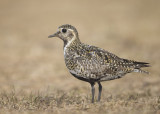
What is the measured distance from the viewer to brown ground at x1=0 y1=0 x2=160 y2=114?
8734 mm

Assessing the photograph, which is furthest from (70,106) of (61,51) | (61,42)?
(61,42)

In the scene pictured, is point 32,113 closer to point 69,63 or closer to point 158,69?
point 69,63

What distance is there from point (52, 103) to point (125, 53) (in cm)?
865

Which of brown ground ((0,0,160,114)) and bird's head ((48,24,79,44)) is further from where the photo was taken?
bird's head ((48,24,79,44))

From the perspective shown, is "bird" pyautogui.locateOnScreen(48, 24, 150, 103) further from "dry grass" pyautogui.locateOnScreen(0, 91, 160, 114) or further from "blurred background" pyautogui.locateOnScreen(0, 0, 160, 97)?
"blurred background" pyautogui.locateOnScreen(0, 0, 160, 97)

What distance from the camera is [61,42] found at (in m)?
20.3

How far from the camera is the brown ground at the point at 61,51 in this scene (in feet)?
28.7

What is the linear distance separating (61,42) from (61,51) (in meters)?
2.18

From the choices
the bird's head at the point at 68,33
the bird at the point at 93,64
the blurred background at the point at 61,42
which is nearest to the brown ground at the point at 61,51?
the blurred background at the point at 61,42

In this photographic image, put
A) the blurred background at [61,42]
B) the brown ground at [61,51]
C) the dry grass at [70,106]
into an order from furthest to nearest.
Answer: the blurred background at [61,42] < the brown ground at [61,51] < the dry grass at [70,106]

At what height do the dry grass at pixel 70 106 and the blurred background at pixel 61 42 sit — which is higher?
the blurred background at pixel 61 42

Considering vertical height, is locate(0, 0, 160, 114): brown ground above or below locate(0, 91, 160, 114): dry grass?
above

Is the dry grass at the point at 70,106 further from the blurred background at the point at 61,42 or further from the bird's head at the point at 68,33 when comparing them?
the bird's head at the point at 68,33

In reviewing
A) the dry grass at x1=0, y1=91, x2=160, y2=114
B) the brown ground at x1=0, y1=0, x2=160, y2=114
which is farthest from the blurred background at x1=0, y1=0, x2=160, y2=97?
the dry grass at x1=0, y1=91, x2=160, y2=114
